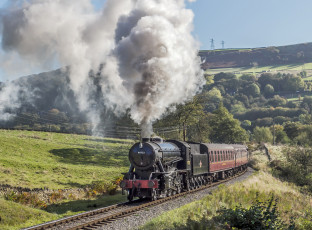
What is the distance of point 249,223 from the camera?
1145 cm

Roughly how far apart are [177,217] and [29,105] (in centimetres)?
13316

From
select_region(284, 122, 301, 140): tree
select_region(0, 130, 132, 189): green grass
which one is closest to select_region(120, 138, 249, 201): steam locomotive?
select_region(0, 130, 132, 189): green grass

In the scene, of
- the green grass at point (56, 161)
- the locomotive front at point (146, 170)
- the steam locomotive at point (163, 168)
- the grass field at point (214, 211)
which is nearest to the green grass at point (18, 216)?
the locomotive front at point (146, 170)

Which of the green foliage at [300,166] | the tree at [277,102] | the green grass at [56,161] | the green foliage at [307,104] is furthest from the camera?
the tree at [277,102]

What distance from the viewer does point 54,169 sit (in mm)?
29281

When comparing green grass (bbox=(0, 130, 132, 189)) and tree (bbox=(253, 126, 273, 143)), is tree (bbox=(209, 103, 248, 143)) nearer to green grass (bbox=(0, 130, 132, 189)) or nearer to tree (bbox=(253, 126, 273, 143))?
green grass (bbox=(0, 130, 132, 189))

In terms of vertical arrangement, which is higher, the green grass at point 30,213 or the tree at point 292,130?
the tree at point 292,130

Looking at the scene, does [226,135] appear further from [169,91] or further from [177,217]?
[177,217]

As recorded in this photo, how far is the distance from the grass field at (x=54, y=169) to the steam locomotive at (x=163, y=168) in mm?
2436

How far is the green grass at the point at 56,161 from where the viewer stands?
81.0 ft

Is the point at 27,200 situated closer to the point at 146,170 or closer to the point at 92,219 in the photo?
the point at 92,219

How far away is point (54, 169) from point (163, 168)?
15.5 meters

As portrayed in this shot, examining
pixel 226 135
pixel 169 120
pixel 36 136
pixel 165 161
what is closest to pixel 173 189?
pixel 165 161

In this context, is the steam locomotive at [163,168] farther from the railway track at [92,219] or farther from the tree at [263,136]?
the tree at [263,136]
